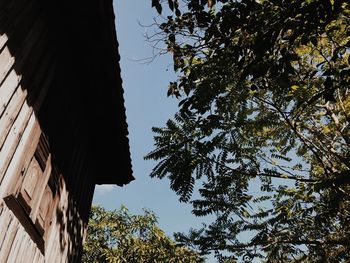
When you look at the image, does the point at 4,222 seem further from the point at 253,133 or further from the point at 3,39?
the point at 253,133

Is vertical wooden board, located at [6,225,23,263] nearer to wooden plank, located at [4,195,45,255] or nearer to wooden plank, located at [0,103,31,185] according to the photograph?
wooden plank, located at [4,195,45,255]

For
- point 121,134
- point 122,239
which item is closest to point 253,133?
point 121,134

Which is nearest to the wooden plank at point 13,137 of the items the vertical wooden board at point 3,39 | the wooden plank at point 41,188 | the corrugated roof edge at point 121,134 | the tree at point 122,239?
the vertical wooden board at point 3,39

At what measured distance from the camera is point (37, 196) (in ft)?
11.6

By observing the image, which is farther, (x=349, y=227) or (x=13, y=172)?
(x=349, y=227)

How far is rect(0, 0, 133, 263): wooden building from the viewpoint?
2875 mm

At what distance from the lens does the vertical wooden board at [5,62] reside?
2674 mm

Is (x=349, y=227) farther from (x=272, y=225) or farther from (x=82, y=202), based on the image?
(x=82, y=202)

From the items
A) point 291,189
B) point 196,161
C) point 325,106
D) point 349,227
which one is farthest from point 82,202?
point 325,106

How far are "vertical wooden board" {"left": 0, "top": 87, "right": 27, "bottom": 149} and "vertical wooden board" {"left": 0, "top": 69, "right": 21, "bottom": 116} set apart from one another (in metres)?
0.06

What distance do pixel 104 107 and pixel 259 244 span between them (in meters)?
5.13

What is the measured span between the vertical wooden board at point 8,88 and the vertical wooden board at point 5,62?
0.06 metres

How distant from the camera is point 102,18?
366 centimetres

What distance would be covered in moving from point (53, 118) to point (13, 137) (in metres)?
1.07
